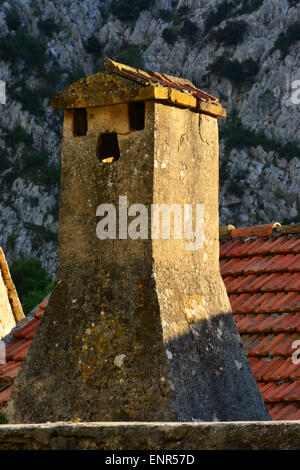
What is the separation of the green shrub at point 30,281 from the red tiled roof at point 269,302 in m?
22.1

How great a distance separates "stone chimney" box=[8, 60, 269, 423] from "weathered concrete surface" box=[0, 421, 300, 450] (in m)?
1.15

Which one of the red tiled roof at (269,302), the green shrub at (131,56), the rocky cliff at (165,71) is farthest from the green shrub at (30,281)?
the red tiled roof at (269,302)

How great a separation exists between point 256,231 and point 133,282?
156 inches

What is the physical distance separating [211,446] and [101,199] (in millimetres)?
2043

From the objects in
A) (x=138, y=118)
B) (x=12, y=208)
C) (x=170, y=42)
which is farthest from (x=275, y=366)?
(x=170, y=42)

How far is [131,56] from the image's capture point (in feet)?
180

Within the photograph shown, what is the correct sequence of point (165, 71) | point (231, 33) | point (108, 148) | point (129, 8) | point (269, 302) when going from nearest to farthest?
point (108, 148), point (269, 302), point (165, 71), point (231, 33), point (129, 8)

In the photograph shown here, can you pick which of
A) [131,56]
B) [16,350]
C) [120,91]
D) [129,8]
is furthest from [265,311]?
[129,8]

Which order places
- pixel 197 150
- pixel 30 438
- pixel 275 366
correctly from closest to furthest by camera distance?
pixel 30 438 < pixel 197 150 < pixel 275 366

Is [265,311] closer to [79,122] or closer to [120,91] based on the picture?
[79,122]

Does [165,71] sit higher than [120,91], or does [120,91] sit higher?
[120,91]

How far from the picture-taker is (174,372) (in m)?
3.91

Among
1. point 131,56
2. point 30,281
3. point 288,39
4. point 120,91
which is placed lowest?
point 30,281

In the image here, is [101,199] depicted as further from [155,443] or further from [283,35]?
[283,35]
